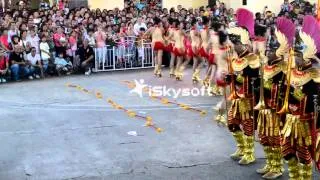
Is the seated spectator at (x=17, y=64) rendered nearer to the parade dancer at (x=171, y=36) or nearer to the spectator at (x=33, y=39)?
the spectator at (x=33, y=39)

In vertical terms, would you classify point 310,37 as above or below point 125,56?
above

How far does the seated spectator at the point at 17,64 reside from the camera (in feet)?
48.9

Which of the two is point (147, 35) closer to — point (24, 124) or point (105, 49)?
point (105, 49)

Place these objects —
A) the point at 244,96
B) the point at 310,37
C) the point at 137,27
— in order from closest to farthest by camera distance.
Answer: the point at 310,37 < the point at 244,96 < the point at 137,27

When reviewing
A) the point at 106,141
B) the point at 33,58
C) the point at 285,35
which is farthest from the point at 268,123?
the point at 33,58

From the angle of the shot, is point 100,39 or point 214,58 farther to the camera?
point 100,39

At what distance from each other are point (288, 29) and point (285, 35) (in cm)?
8

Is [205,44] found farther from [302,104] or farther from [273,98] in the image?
[302,104]

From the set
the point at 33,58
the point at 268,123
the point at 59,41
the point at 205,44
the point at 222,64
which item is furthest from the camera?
the point at 59,41

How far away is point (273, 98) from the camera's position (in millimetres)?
6426

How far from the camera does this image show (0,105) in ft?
38.5

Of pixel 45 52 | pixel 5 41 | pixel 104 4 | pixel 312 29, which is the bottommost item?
pixel 45 52

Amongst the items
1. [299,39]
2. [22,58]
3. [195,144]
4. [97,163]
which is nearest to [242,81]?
[299,39]

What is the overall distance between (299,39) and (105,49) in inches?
421
